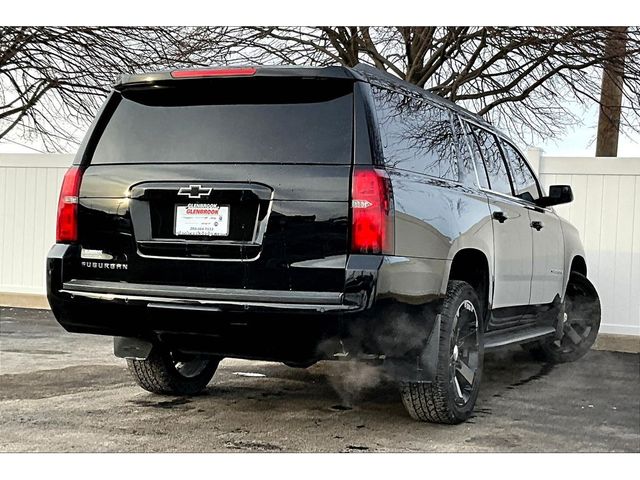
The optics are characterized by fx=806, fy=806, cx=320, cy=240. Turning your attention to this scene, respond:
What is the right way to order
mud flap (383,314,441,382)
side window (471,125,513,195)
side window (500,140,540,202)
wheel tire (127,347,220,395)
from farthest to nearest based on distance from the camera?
side window (500,140,540,202) < side window (471,125,513,195) < wheel tire (127,347,220,395) < mud flap (383,314,441,382)

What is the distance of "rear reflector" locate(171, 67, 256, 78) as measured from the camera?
422 cm

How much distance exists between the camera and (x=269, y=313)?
391 centimetres

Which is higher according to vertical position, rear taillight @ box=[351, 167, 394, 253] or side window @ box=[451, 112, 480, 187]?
side window @ box=[451, 112, 480, 187]

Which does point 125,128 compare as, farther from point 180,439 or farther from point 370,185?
point 180,439

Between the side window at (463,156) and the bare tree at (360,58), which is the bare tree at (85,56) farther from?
the side window at (463,156)

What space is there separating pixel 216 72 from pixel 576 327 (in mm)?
4986

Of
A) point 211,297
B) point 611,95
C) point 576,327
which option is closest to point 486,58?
point 611,95

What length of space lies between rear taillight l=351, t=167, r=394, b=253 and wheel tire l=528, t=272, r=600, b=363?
426 cm

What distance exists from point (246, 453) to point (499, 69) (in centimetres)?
928

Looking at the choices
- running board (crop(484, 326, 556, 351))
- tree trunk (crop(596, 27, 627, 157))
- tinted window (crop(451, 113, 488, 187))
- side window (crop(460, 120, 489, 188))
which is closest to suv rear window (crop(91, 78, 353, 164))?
tinted window (crop(451, 113, 488, 187))

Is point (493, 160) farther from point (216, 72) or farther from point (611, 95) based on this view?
point (611, 95)

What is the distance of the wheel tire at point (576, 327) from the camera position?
770 cm

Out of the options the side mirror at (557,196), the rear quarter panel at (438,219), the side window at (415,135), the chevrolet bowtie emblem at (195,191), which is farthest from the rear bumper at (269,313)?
the side mirror at (557,196)

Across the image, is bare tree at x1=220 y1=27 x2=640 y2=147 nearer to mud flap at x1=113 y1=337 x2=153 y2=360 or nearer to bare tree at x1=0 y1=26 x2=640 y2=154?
bare tree at x1=0 y1=26 x2=640 y2=154
